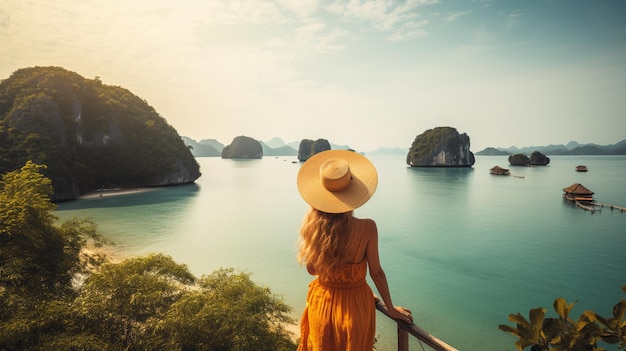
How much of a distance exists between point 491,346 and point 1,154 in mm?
55572

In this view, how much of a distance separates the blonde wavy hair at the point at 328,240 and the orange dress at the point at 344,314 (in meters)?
0.12

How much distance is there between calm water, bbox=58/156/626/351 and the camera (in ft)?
42.7

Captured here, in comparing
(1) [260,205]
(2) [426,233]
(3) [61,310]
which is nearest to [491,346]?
(3) [61,310]

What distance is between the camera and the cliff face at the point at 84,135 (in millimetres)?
39562

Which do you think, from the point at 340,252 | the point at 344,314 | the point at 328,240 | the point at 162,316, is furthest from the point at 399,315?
the point at 162,316

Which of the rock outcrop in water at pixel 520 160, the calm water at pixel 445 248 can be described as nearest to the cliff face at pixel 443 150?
the rock outcrop in water at pixel 520 160

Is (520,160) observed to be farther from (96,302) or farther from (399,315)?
(96,302)

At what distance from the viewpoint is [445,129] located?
117m

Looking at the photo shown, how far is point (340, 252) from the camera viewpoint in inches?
75.2

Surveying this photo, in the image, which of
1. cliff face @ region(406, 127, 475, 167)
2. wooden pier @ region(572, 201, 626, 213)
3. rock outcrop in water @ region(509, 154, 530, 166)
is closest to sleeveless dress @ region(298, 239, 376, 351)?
wooden pier @ region(572, 201, 626, 213)

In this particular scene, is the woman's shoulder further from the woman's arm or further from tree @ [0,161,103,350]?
tree @ [0,161,103,350]

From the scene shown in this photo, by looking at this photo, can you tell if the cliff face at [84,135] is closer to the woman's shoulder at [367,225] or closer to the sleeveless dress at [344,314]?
the sleeveless dress at [344,314]

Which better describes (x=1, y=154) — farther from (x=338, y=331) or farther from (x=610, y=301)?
(x=610, y=301)

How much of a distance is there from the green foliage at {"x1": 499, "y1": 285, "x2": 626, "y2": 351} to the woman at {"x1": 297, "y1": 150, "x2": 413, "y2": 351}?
2.52 feet
